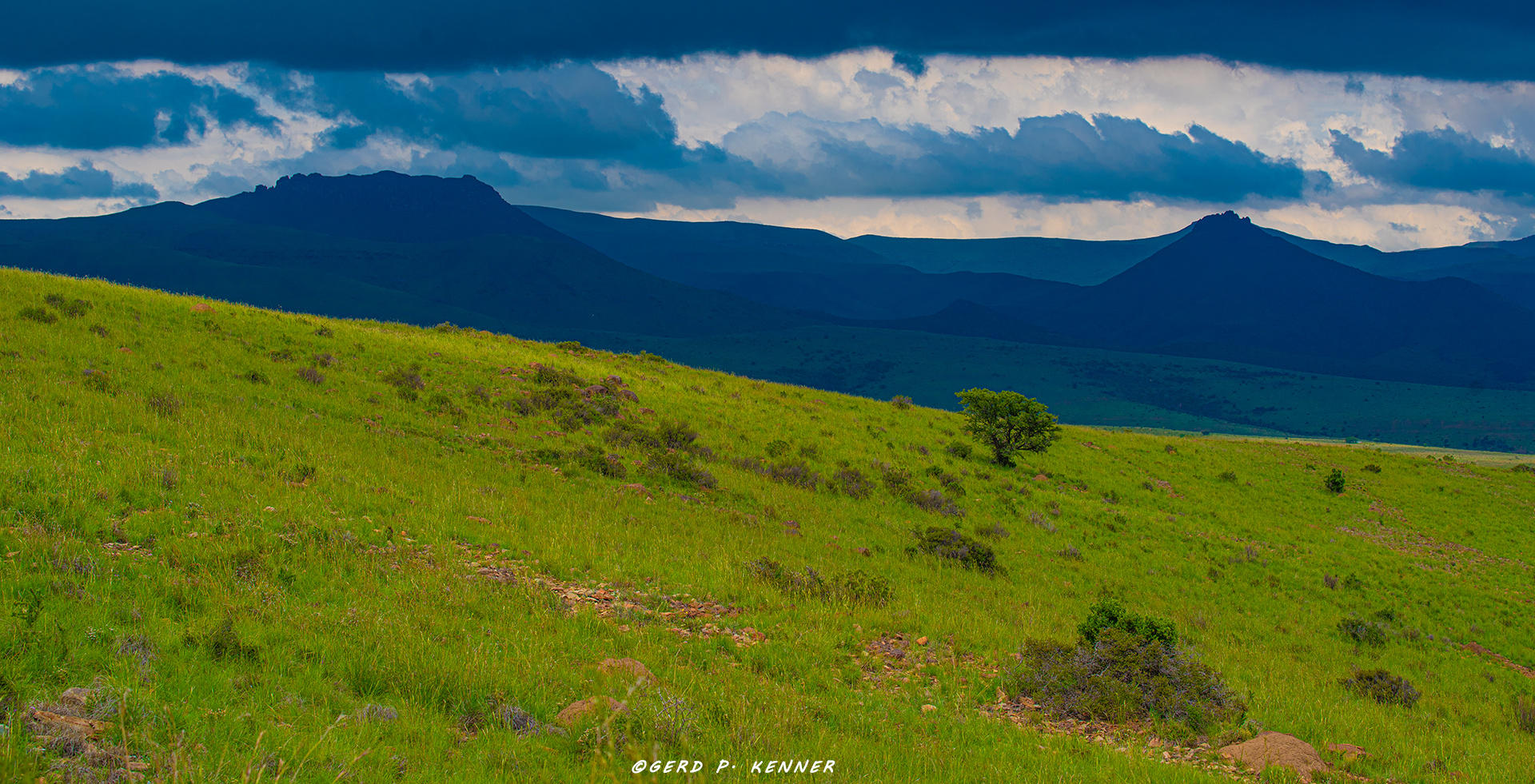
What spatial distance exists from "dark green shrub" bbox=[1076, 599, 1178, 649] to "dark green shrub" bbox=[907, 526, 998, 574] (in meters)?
6.15

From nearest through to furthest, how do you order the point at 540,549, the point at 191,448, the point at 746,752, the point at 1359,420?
the point at 746,752 < the point at 540,549 < the point at 191,448 < the point at 1359,420

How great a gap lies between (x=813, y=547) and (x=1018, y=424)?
58.4 feet

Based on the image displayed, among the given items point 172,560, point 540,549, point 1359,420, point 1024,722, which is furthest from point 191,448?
point 1359,420

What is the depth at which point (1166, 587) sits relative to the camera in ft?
64.2

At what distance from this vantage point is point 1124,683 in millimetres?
9391

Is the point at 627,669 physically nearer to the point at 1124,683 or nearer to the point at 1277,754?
the point at 1124,683

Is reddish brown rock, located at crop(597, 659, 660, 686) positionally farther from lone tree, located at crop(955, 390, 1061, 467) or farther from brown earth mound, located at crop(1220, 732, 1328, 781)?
lone tree, located at crop(955, 390, 1061, 467)

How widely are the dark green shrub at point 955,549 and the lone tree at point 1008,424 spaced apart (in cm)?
1301

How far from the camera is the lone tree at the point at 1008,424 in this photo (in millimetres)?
31062

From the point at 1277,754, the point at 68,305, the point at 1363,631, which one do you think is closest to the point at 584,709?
the point at 1277,754

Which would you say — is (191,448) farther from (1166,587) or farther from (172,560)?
(1166,587)

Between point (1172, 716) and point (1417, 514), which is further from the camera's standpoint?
point (1417, 514)

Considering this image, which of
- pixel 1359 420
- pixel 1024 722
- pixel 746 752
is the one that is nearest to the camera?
pixel 746 752

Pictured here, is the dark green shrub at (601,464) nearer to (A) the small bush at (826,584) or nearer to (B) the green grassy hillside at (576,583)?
(B) the green grassy hillside at (576,583)
